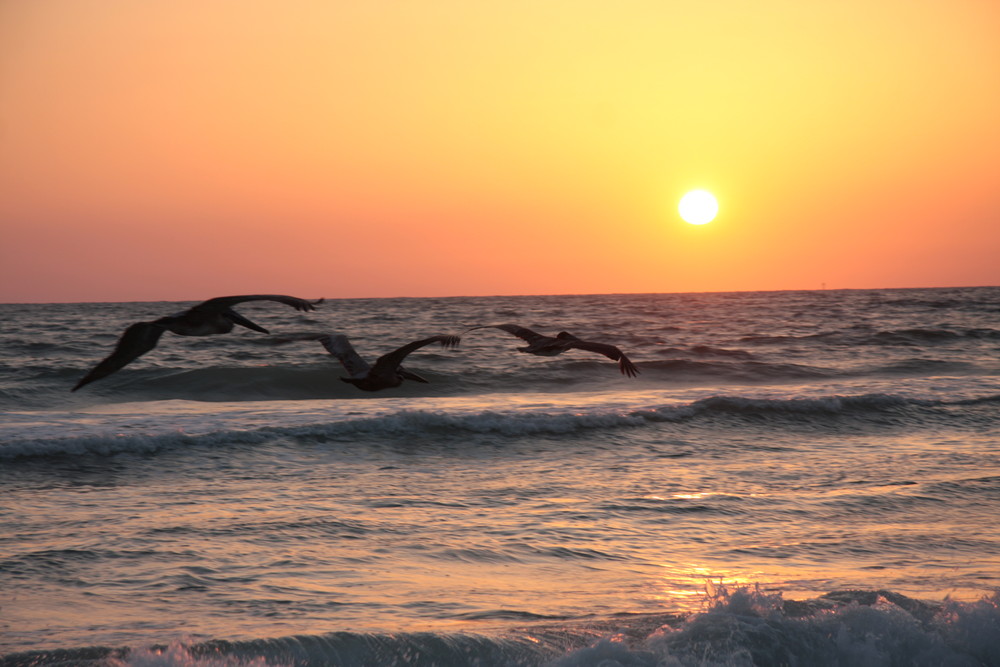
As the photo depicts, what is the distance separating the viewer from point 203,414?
20469 mm

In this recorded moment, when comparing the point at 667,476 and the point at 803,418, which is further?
the point at 803,418

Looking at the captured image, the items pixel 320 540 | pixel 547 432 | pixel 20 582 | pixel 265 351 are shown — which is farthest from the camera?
pixel 265 351

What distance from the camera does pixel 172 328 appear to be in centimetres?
738

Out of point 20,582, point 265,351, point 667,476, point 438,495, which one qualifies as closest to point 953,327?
point 265,351

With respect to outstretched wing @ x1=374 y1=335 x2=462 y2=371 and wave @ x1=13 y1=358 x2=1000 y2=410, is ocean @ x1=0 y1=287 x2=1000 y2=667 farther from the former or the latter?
outstretched wing @ x1=374 y1=335 x2=462 y2=371

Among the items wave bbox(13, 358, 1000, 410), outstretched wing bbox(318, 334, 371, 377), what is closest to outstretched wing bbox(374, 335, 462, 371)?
outstretched wing bbox(318, 334, 371, 377)

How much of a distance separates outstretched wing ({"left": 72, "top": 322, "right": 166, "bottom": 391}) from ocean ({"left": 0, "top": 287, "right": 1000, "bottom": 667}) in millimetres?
953

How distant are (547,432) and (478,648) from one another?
10.7 m

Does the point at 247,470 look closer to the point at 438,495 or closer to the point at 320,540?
the point at 438,495

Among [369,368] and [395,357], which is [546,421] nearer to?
[369,368]

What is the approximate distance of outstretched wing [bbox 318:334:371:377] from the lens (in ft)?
32.5

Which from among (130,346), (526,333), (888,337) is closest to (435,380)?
(526,333)

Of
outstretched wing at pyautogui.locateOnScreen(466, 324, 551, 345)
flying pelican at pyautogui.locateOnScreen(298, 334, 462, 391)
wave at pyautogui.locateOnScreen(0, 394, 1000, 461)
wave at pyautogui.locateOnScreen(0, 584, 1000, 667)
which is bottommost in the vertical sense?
wave at pyautogui.locateOnScreen(0, 584, 1000, 667)

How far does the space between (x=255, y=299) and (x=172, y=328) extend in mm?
1411
